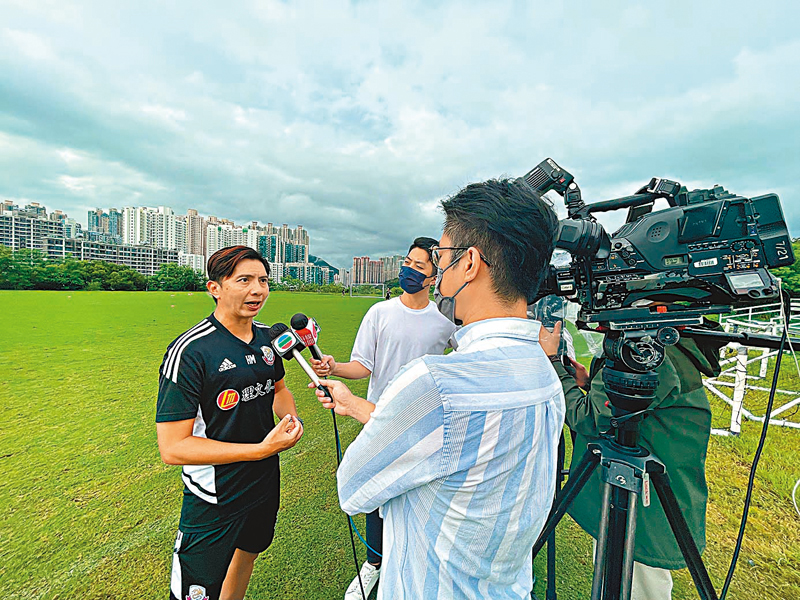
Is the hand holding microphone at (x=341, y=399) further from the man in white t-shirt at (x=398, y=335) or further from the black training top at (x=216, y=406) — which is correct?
the man in white t-shirt at (x=398, y=335)

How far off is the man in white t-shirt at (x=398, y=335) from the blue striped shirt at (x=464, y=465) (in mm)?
1359

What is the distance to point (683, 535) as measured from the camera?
136 centimetres

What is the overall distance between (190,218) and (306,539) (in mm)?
61620

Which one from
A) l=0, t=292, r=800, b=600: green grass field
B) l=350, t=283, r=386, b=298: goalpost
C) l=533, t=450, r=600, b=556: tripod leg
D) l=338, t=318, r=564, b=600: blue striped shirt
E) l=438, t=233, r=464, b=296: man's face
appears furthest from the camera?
l=350, t=283, r=386, b=298: goalpost

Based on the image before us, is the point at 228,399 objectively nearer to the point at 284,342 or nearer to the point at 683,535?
the point at 284,342

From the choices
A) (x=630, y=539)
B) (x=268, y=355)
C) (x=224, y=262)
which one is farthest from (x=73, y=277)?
(x=630, y=539)

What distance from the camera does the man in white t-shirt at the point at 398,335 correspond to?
223cm

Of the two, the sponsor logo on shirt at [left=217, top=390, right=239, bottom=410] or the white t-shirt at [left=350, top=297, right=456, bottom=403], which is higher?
the white t-shirt at [left=350, top=297, right=456, bottom=403]

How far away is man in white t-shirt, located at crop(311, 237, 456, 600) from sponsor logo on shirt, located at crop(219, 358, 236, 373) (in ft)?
2.17

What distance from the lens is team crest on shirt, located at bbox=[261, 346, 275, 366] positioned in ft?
6.01

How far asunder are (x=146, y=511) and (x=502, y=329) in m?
3.51

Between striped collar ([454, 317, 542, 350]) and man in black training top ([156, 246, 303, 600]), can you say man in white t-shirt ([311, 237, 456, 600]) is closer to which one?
man in black training top ([156, 246, 303, 600])

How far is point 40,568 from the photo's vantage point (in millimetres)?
2281

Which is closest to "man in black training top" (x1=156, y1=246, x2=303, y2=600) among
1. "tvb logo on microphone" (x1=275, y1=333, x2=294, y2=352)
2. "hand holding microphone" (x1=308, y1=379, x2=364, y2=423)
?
"tvb logo on microphone" (x1=275, y1=333, x2=294, y2=352)
